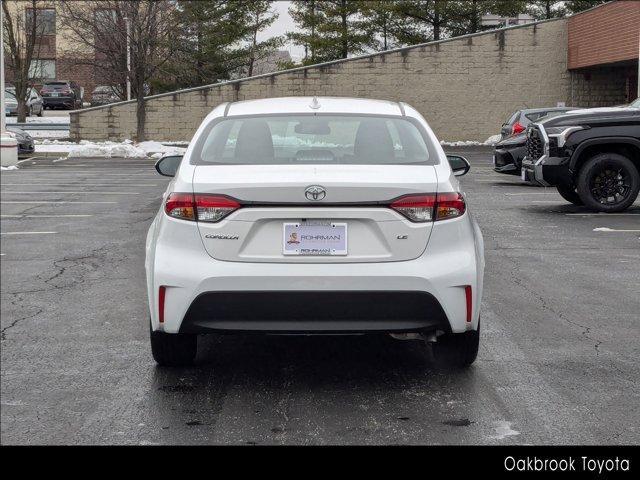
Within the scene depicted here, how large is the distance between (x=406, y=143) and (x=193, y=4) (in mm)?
38092

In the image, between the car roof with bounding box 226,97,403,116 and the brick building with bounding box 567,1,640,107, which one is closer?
the car roof with bounding box 226,97,403,116

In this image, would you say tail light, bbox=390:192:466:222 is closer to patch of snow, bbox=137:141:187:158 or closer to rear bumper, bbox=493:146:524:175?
rear bumper, bbox=493:146:524:175

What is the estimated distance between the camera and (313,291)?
522cm

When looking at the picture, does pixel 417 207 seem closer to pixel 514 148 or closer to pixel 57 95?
pixel 514 148

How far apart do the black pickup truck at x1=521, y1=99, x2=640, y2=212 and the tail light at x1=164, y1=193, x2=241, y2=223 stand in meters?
10.1

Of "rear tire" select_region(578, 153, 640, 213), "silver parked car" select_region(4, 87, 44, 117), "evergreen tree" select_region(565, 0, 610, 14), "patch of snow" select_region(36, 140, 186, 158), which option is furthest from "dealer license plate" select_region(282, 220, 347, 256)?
"silver parked car" select_region(4, 87, 44, 117)

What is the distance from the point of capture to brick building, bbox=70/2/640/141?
131ft

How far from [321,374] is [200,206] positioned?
1226 millimetres

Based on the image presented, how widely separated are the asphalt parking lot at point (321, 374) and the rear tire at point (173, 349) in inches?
2.4

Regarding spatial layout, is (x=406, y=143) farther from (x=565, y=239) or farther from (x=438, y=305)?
(x=565, y=239)

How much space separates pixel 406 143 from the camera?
5973mm

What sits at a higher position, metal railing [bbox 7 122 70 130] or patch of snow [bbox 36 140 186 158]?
metal railing [bbox 7 122 70 130]
